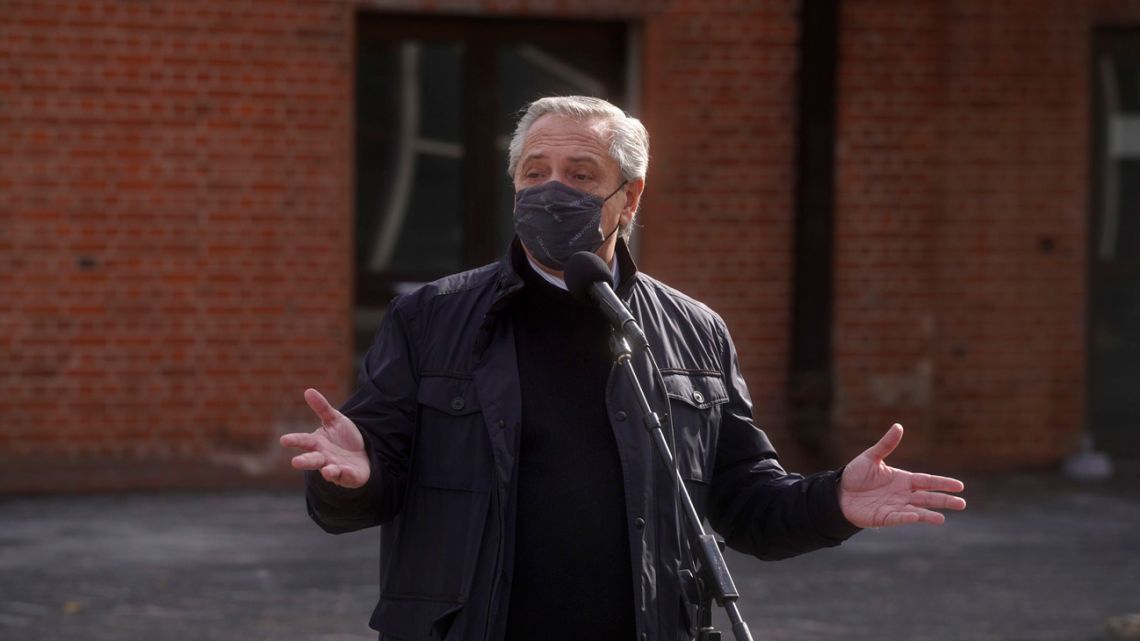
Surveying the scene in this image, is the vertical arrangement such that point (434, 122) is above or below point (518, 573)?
above

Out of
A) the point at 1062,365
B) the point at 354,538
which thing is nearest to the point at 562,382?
the point at 354,538

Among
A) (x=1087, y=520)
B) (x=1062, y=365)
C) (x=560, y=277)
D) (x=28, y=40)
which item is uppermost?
(x=28, y=40)

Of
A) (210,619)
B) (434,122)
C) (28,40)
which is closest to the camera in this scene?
(210,619)

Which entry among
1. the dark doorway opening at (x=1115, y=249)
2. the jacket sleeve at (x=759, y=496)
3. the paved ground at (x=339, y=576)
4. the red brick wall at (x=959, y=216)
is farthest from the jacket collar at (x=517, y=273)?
the dark doorway opening at (x=1115, y=249)

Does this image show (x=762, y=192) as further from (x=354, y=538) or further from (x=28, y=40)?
(x=28, y=40)

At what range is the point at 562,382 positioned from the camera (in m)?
3.51

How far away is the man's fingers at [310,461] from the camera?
123 inches

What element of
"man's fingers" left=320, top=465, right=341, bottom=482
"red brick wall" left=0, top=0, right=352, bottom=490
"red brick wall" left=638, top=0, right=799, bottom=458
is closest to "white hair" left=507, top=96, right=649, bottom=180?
"man's fingers" left=320, top=465, right=341, bottom=482

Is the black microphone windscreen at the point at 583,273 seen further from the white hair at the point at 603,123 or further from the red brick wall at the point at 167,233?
the red brick wall at the point at 167,233

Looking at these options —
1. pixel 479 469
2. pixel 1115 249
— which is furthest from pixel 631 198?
pixel 1115 249

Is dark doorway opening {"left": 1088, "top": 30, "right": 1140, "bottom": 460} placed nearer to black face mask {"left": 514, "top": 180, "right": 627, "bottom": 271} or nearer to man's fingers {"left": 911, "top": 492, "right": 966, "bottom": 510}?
man's fingers {"left": 911, "top": 492, "right": 966, "bottom": 510}

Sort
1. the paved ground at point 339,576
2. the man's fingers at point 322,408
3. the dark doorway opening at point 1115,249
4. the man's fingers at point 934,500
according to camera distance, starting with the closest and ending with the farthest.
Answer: the man's fingers at point 322,408 < the man's fingers at point 934,500 < the paved ground at point 339,576 < the dark doorway opening at point 1115,249

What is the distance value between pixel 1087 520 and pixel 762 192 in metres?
2.91

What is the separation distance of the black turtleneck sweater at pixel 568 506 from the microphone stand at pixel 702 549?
0.26m
